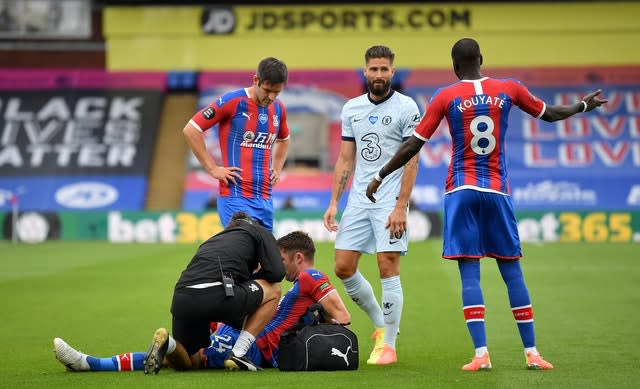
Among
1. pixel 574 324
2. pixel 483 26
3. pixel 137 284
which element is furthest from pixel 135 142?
pixel 574 324

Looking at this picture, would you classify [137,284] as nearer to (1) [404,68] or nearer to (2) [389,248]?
(2) [389,248]

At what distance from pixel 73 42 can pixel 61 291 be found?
22.2 meters

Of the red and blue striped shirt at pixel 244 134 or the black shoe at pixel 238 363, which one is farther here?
the red and blue striped shirt at pixel 244 134

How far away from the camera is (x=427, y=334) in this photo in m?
9.87

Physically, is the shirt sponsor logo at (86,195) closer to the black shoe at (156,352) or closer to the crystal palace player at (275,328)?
the crystal palace player at (275,328)

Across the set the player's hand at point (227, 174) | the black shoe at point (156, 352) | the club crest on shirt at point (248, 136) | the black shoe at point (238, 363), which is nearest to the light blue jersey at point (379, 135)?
the club crest on shirt at point (248, 136)

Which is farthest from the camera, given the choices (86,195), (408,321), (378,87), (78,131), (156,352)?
(78,131)

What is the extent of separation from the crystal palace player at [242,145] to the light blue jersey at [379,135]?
82 cm

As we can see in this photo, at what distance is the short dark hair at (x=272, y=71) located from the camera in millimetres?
8461

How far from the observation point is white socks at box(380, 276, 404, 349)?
26.9 ft

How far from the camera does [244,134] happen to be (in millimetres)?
8945

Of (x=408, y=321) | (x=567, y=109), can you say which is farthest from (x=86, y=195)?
(x=567, y=109)

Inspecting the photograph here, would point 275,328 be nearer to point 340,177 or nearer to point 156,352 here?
point 156,352

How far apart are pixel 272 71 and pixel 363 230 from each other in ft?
4.78
